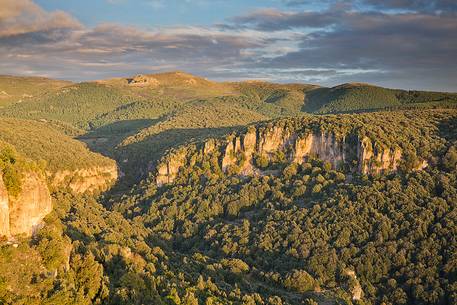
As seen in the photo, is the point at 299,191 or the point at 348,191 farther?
the point at 299,191

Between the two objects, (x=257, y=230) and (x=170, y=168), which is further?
(x=170, y=168)

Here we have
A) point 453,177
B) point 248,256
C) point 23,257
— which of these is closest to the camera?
point 23,257

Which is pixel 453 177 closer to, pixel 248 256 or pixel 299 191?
pixel 299 191

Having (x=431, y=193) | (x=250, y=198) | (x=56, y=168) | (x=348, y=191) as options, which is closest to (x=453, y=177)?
(x=431, y=193)

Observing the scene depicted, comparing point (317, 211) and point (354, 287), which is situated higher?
point (317, 211)

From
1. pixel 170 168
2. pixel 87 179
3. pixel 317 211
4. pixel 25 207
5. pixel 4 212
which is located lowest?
pixel 87 179

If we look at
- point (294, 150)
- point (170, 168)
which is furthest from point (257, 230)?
point (170, 168)

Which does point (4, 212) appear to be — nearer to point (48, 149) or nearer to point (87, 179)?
point (87, 179)
